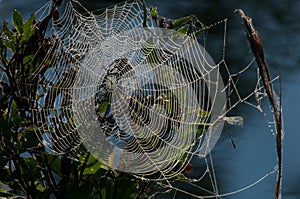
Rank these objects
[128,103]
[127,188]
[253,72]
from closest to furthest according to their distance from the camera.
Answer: [127,188] < [128,103] < [253,72]

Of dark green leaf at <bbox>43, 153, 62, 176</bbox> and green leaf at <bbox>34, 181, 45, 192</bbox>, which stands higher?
dark green leaf at <bbox>43, 153, 62, 176</bbox>

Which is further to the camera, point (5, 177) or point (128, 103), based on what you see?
point (128, 103)

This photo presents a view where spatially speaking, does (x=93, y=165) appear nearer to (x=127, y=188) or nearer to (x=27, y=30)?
(x=127, y=188)

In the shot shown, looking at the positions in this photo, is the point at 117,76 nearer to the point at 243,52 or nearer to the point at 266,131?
the point at 266,131

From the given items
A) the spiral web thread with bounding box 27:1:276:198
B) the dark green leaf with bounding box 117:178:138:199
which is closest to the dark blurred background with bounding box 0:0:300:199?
the spiral web thread with bounding box 27:1:276:198

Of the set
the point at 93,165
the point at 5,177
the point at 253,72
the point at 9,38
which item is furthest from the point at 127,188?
the point at 253,72

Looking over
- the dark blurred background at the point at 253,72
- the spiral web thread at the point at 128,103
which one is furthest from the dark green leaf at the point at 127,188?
the dark blurred background at the point at 253,72

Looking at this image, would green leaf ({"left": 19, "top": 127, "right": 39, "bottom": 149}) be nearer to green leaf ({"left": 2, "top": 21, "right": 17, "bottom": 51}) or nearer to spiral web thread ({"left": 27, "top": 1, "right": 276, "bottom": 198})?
spiral web thread ({"left": 27, "top": 1, "right": 276, "bottom": 198})
